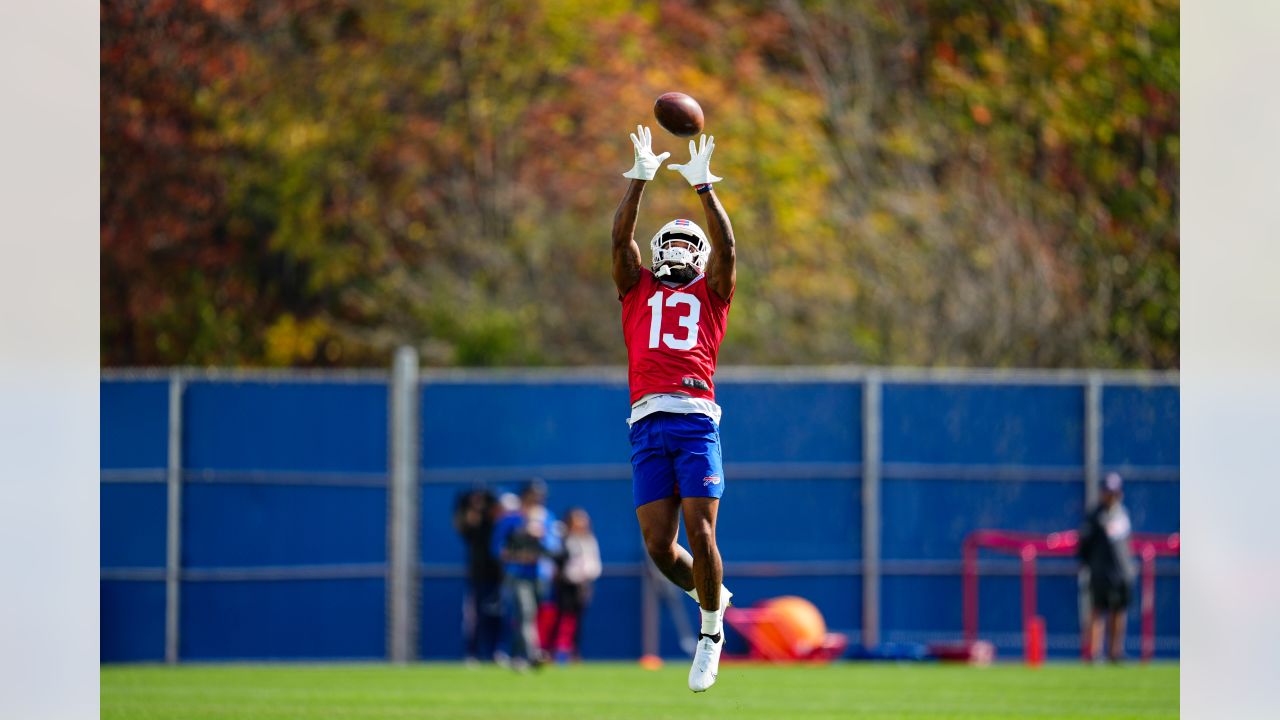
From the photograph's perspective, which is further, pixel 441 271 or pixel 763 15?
pixel 763 15

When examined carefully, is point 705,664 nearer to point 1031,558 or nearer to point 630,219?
point 630,219

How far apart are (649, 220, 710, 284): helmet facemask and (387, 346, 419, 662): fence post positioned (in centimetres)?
1278

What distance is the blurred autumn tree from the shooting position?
92.9 feet

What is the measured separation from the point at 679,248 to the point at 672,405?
803 millimetres

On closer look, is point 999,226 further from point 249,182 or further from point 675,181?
point 249,182

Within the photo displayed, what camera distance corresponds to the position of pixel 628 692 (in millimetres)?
16875

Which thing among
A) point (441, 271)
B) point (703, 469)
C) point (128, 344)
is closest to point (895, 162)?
point (441, 271)

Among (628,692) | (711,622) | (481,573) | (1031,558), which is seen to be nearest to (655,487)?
(711,622)

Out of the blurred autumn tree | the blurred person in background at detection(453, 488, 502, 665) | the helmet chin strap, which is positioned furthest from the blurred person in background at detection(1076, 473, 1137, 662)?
the helmet chin strap

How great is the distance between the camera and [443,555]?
22.8 m

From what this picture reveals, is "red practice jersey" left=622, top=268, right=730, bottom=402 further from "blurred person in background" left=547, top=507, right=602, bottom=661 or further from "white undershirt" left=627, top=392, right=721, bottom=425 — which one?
"blurred person in background" left=547, top=507, right=602, bottom=661

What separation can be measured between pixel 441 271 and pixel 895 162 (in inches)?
283

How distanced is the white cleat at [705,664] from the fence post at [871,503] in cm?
1254

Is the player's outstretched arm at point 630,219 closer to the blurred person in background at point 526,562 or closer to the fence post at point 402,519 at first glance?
the blurred person in background at point 526,562
